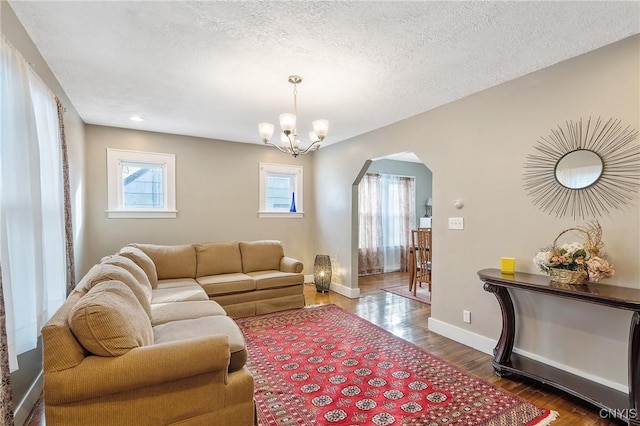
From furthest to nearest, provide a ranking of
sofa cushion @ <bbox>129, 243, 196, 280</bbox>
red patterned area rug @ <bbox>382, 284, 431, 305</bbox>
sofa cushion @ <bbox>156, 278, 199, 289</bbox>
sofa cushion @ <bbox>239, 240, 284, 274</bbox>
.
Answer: red patterned area rug @ <bbox>382, 284, 431, 305</bbox>
sofa cushion @ <bbox>239, 240, 284, 274</bbox>
sofa cushion @ <bbox>129, 243, 196, 280</bbox>
sofa cushion @ <bbox>156, 278, 199, 289</bbox>

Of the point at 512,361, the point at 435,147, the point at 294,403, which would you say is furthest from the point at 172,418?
the point at 435,147

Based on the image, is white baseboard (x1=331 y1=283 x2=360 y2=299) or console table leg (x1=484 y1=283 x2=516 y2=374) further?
white baseboard (x1=331 y1=283 x2=360 y2=299)

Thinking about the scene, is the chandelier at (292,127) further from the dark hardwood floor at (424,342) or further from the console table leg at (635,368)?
the console table leg at (635,368)

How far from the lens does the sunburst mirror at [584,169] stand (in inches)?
84.8

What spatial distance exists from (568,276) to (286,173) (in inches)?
176

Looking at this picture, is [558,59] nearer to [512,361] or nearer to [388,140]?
[388,140]

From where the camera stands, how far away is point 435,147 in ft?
11.6

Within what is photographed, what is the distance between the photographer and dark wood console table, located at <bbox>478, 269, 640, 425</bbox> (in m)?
1.85

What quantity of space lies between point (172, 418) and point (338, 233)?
3.87 meters

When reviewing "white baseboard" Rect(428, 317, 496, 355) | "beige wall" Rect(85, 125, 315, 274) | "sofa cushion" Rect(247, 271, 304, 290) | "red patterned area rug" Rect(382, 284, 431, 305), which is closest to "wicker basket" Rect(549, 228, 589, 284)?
"white baseboard" Rect(428, 317, 496, 355)

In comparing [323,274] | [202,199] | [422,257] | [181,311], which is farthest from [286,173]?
[181,311]

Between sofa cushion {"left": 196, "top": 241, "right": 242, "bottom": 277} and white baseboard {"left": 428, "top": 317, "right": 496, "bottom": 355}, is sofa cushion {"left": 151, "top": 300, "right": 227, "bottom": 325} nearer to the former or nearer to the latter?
sofa cushion {"left": 196, "top": 241, "right": 242, "bottom": 277}

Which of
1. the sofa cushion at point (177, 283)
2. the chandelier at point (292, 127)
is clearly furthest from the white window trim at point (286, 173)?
the chandelier at point (292, 127)

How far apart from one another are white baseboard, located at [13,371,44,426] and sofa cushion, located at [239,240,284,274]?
2.51 metres
